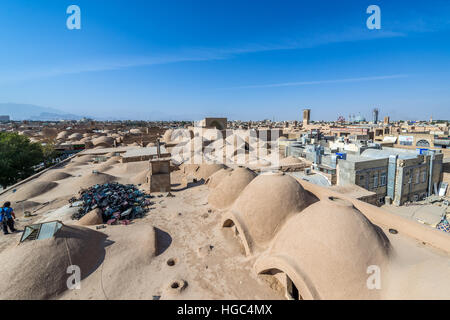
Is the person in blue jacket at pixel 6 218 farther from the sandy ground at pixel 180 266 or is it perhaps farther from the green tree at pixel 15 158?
the green tree at pixel 15 158

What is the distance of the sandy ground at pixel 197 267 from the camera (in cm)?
580

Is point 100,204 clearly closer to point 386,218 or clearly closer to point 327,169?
point 386,218

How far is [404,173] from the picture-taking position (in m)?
19.9

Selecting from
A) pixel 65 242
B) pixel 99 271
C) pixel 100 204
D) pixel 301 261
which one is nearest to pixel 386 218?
pixel 301 261

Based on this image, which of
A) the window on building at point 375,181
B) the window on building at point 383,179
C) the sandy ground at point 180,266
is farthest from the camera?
the window on building at point 383,179

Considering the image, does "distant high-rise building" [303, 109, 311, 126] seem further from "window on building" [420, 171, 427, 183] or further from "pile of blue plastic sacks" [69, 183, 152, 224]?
"pile of blue plastic sacks" [69, 183, 152, 224]

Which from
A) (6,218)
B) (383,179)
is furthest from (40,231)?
(383,179)

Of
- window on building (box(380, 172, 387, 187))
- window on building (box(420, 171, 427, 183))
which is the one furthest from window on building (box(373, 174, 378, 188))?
window on building (box(420, 171, 427, 183))

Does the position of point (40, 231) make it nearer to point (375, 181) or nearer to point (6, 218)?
point (6, 218)

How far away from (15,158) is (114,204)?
1993 centimetres

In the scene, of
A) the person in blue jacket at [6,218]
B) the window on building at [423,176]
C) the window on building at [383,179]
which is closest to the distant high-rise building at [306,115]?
the window on building at [423,176]

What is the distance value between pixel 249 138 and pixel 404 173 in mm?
22632

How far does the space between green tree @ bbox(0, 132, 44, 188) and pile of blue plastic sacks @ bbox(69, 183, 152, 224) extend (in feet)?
48.7

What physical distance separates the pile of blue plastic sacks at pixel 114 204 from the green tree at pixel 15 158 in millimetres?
14848
